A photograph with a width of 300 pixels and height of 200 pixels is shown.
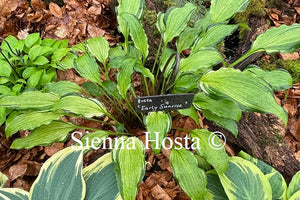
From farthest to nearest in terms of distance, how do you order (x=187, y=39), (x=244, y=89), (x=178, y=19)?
(x=187, y=39) → (x=178, y=19) → (x=244, y=89)

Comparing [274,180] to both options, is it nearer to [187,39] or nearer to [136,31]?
[187,39]

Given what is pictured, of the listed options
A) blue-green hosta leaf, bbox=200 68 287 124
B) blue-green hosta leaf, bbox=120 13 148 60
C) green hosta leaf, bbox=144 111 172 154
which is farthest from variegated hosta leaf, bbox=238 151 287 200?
blue-green hosta leaf, bbox=120 13 148 60

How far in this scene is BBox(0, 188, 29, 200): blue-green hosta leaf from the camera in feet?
4.86

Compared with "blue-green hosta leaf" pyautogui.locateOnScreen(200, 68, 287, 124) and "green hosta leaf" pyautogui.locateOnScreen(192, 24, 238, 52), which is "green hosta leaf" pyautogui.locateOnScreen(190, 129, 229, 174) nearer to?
"blue-green hosta leaf" pyautogui.locateOnScreen(200, 68, 287, 124)

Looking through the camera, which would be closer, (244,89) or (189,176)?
(244,89)

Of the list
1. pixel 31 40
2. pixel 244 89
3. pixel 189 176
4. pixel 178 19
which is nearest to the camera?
pixel 244 89

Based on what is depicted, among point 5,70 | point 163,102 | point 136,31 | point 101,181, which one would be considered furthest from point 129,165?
point 5,70

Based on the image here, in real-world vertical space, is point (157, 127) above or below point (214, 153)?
above

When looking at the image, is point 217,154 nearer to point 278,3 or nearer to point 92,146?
point 92,146

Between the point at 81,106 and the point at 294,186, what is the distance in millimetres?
1284

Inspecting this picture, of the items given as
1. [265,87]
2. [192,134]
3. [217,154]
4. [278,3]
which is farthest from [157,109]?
[278,3]

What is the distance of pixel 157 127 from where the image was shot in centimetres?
148

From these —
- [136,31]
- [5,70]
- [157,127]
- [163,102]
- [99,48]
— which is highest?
[136,31]

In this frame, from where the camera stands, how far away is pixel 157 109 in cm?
152
